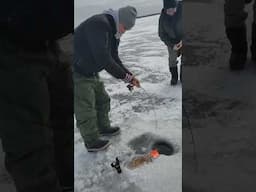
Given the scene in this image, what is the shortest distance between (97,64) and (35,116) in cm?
21

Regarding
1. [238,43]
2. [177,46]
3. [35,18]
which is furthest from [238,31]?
[35,18]

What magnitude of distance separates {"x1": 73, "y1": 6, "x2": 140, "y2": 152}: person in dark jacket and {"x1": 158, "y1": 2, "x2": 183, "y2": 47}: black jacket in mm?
71

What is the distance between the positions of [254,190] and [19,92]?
70cm

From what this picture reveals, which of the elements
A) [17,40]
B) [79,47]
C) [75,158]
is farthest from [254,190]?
[17,40]

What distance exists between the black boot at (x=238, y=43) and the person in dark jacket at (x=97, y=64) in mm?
240

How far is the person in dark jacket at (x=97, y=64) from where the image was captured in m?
0.93

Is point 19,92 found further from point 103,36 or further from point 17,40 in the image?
point 103,36

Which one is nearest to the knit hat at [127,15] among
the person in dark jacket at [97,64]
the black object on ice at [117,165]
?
the person in dark jacket at [97,64]

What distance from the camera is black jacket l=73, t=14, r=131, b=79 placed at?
3.04ft

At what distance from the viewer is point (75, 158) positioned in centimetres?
103

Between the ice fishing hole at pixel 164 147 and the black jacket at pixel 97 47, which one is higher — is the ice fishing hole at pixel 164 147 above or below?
below

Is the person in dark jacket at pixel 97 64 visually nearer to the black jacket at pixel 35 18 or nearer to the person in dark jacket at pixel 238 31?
the black jacket at pixel 35 18

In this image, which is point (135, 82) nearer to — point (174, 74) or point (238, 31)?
point (174, 74)

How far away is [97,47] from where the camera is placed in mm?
936
